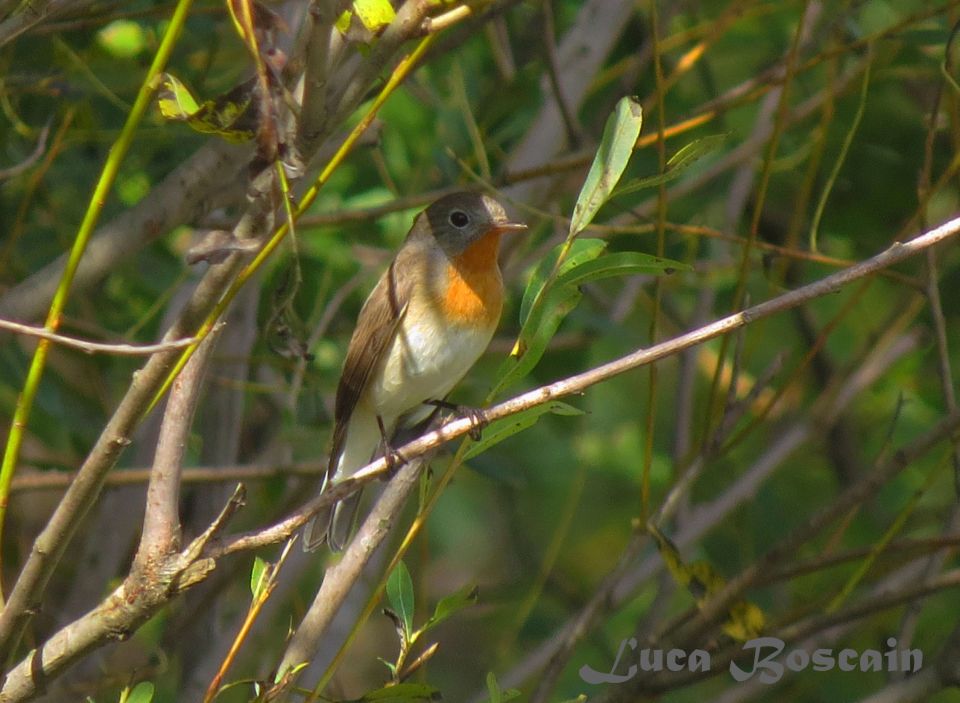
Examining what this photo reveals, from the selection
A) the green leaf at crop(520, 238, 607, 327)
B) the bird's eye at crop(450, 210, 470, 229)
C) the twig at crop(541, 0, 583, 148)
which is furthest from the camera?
the bird's eye at crop(450, 210, 470, 229)

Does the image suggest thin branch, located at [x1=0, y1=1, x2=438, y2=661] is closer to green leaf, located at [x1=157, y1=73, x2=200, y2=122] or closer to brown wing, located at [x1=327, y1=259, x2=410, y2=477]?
green leaf, located at [x1=157, y1=73, x2=200, y2=122]

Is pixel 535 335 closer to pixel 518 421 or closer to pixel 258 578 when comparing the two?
pixel 518 421

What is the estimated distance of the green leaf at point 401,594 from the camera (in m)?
2.15

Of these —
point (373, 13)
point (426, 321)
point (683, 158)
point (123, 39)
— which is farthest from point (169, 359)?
point (123, 39)

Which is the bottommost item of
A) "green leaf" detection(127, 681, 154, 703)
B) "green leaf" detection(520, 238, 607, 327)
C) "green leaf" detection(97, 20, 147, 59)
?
"green leaf" detection(127, 681, 154, 703)

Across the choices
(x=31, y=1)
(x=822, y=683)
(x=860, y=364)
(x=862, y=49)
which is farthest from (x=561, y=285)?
(x=860, y=364)

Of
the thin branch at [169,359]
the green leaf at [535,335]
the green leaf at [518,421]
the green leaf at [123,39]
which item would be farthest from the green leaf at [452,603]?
the green leaf at [123,39]

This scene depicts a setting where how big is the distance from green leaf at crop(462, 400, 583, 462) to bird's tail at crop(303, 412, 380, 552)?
1.18 meters

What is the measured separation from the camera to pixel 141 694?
78.5 inches

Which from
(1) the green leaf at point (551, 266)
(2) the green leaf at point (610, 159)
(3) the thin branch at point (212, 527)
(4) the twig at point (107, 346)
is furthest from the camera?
(1) the green leaf at point (551, 266)

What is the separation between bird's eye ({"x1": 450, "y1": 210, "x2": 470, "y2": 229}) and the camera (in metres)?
3.87

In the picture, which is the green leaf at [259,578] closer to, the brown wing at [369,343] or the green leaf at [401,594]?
the green leaf at [401,594]

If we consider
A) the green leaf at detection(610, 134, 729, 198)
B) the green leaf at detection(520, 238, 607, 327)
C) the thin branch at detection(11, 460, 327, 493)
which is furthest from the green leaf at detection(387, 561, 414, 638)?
the thin branch at detection(11, 460, 327, 493)

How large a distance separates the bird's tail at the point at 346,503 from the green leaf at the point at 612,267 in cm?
136
